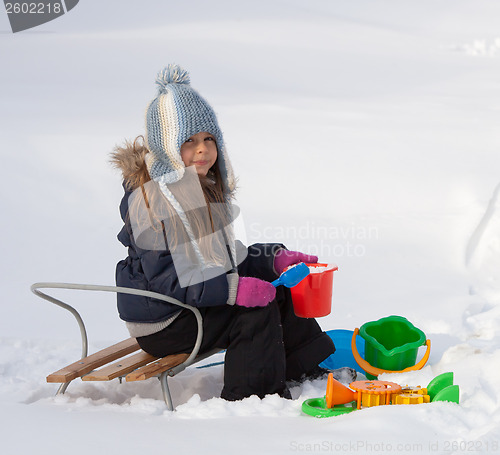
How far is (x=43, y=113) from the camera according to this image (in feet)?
22.8

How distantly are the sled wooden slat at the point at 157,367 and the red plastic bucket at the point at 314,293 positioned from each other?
1.53 feet

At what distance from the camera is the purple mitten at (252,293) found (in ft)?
7.34

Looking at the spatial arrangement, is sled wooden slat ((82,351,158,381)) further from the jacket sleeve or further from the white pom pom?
the white pom pom

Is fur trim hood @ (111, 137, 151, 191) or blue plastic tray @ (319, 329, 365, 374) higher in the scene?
fur trim hood @ (111, 137, 151, 191)

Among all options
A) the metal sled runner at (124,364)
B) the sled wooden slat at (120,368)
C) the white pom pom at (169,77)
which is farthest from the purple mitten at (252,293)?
the white pom pom at (169,77)

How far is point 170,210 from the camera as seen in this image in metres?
2.32

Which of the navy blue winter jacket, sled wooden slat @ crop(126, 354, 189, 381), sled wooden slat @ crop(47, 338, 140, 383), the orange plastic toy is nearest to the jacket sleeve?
the navy blue winter jacket

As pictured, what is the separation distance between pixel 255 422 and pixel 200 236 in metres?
0.72

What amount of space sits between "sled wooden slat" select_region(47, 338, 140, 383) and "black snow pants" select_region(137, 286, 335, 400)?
0.13 metres

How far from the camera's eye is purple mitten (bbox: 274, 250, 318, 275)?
2607 mm

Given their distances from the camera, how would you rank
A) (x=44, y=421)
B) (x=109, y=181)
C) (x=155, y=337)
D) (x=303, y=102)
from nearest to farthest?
(x=44, y=421) → (x=155, y=337) → (x=109, y=181) → (x=303, y=102)

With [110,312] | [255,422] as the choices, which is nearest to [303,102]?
[110,312]

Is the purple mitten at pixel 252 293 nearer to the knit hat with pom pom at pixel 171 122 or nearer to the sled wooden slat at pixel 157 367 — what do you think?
the sled wooden slat at pixel 157 367

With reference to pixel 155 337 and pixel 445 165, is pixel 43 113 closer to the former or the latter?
pixel 445 165
